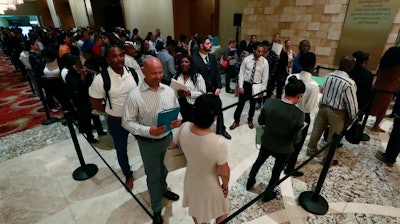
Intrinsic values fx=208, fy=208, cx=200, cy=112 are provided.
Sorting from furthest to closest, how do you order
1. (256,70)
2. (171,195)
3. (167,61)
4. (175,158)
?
(167,61)
(256,70)
(171,195)
(175,158)

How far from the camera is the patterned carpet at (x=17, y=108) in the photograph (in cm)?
441

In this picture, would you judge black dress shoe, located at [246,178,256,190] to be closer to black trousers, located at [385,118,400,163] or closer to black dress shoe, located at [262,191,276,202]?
black dress shoe, located at [262,191,276,202]

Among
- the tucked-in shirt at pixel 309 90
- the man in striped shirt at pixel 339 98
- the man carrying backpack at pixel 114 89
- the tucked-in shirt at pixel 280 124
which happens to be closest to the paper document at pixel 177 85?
the man carrying backpack at pixel 114 89

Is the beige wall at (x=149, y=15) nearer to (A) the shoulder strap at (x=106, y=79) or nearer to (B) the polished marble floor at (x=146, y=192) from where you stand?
(B) the polished marble floor at (x=146, y=192)

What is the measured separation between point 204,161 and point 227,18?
8.91m

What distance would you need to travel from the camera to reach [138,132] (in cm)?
175

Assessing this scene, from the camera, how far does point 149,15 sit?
11.7 meters

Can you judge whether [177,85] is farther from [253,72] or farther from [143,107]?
[253,72]

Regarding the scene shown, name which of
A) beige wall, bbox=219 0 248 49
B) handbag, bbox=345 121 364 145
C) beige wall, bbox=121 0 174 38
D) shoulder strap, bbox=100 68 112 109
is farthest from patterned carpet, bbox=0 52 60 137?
beige wall, bbox=219 0 248 49

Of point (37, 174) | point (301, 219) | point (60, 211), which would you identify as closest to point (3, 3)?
point (37, 174)

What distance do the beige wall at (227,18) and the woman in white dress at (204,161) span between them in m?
8.39

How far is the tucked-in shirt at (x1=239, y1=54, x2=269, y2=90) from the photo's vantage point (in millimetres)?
3578

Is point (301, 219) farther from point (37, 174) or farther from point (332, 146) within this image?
point (37, 174)

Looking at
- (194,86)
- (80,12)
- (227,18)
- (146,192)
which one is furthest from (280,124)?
(80,12)
